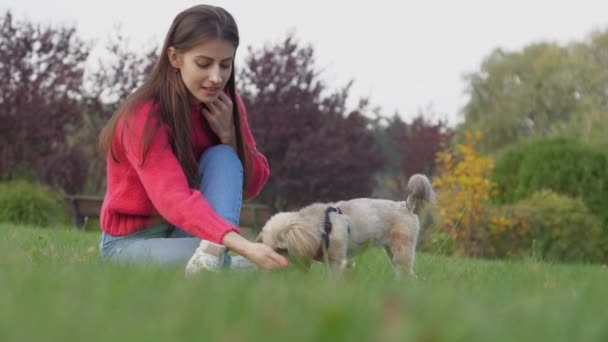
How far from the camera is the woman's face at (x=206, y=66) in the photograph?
3881 millimetres

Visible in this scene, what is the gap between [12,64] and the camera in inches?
618

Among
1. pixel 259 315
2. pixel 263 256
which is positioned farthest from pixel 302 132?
pixel 259 315

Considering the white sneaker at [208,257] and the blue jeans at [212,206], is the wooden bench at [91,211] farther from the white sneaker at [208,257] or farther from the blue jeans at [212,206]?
the white sneaker at [208,257]

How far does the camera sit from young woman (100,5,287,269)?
374 cm

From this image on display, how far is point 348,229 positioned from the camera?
16.5ft

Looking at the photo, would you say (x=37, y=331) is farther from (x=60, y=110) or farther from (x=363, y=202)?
(x=60, y=110)

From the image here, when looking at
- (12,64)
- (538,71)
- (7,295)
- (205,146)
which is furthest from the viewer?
(538,71)

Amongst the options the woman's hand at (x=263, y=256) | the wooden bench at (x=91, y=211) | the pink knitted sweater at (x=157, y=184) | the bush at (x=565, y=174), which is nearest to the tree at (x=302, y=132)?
the wooden bench at (x=91, y=211)

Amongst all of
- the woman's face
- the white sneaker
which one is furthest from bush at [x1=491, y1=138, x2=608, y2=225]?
the white sneaker

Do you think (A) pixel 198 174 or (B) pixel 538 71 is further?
(B) pixel 538 71


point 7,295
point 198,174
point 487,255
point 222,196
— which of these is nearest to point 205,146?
point 198,174

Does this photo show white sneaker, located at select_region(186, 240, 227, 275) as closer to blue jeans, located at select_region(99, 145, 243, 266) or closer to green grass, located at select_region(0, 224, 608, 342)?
blue jeans, located at select_region(99, 145, 243, 266)

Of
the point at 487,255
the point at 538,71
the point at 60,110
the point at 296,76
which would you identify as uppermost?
the point at 538,71

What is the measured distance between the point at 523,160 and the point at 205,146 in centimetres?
1054
